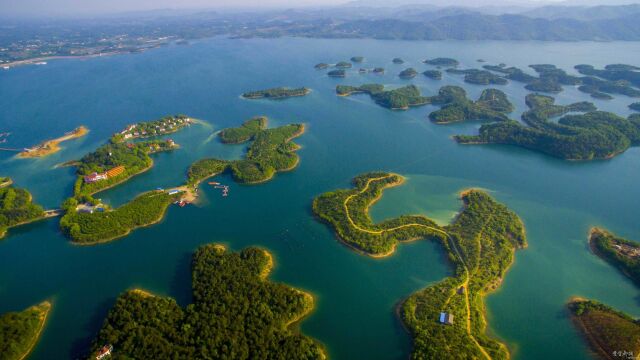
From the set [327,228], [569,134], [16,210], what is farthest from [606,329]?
[16,210]

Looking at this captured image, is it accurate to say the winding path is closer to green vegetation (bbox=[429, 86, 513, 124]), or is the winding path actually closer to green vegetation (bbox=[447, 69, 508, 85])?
green vegetation (bbox=[429, 86, 513, 124])

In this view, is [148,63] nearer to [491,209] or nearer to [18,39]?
[18,39]

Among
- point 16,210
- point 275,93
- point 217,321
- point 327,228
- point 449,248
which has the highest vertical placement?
point 275,93

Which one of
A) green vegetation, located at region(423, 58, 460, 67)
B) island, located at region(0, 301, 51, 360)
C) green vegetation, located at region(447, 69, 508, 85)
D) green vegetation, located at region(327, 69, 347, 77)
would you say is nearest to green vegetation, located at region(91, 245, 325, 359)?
island, located at region(0, 301, 51, 360)

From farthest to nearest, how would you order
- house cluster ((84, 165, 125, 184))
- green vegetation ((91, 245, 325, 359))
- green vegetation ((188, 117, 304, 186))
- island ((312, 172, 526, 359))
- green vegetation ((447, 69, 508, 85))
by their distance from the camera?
green vegetation ((447, 69, 508, 85))
green vegetation ((188, 117, 304, 186))
house cluster ((84, 165, 125, 184))
island ((312, 172, 526, 359))
green vegetation ((91, 245, 325, 359))

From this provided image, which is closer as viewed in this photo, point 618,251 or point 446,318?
point 446,318

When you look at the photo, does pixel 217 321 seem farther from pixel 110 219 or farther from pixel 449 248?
pixel 449 248

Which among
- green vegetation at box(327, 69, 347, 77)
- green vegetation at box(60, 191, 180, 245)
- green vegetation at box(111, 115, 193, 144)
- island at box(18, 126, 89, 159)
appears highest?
green vegetation at box(327, 69, 347, 77)
